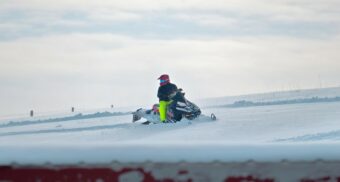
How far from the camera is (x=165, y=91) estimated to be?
17.2 meters

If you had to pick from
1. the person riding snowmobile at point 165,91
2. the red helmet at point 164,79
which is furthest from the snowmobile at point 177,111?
the red helmet at point 164,79

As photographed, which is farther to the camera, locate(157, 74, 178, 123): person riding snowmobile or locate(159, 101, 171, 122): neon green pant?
locate(159, 101, 171, 122): neon green pant

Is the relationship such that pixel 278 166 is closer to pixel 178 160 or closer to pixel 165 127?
pixel 178 160

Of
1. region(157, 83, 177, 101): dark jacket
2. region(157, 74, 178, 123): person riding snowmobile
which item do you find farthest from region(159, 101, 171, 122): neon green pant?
region(157, 83, 177, 101): dark jacket

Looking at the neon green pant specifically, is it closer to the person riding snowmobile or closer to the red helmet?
the person riding snowmobile

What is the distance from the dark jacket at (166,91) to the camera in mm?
17172

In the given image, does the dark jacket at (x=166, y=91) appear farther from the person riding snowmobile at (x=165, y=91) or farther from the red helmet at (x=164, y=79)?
the red helmet at (x=164, y=79)

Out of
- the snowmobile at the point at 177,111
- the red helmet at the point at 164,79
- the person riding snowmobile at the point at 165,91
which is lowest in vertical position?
the snowmobile at the point at 177,111

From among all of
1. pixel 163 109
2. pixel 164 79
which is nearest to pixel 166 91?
pixel 164 79

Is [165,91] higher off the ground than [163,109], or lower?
higher

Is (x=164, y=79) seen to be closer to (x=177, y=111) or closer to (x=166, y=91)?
(x=166, y=91)

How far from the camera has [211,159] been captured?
264 centimetres

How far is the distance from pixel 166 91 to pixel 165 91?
0.03 m

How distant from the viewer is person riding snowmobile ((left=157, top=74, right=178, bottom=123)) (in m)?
17.2
